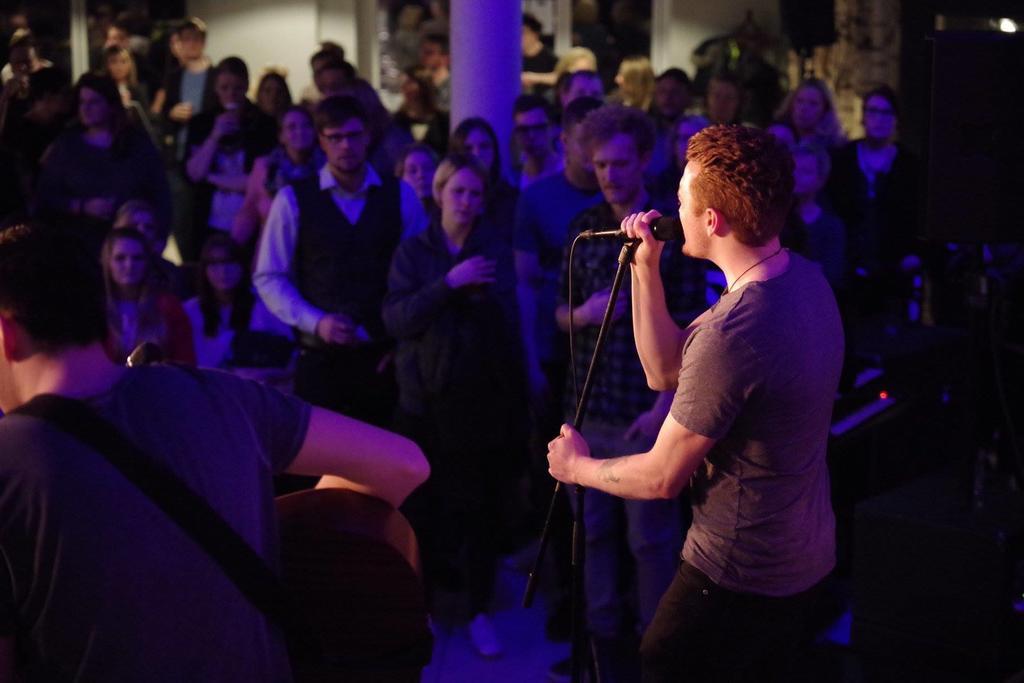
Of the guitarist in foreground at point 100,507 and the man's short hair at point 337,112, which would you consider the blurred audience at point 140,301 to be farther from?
the guitarist in foreground at point 100,507

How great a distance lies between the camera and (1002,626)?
3662mm

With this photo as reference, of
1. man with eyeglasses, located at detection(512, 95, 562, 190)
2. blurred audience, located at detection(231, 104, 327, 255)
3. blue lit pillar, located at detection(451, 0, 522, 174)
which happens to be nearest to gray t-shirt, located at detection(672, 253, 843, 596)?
man with eyeglasses, located at detection(512, 95, 562, 190)

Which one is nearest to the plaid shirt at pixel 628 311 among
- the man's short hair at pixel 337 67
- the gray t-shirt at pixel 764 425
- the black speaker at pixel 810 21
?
the gray t-shirt at pixel 764 425

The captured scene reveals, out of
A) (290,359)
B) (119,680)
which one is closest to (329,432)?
(119,680)

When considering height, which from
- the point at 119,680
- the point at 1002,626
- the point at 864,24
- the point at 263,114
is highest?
the point at 864,24

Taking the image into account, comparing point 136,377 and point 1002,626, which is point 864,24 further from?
point 136,377

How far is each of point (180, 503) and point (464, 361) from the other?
2330 millimetres

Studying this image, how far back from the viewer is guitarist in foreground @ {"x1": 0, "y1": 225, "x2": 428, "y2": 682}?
1803 millimetres

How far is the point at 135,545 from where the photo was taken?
185 centimetres

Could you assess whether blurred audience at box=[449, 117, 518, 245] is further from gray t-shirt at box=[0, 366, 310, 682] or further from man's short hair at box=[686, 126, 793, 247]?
gray t-shirt at box=[0, 366, 310, 682]

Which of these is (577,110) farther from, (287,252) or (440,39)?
(440,39)

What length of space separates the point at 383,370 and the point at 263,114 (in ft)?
10.8

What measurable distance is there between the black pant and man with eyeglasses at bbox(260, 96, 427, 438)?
217cm

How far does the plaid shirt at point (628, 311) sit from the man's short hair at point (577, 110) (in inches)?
36.8
